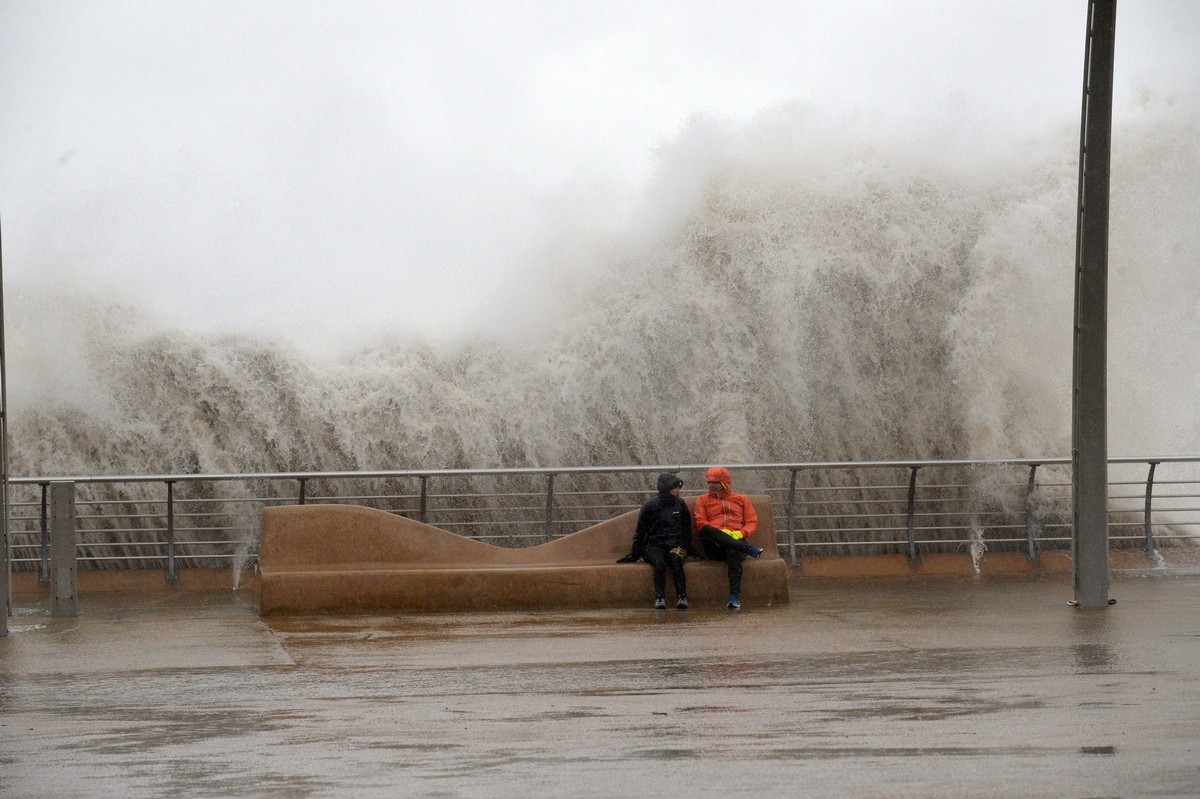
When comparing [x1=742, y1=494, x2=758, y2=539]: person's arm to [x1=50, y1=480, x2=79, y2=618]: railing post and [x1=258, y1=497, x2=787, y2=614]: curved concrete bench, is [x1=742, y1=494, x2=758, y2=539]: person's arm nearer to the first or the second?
[x1=258, y1=497, x2=787, y2=614]: curved concrete bench

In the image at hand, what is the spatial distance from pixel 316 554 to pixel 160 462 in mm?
12209

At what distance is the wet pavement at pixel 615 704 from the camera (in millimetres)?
5520

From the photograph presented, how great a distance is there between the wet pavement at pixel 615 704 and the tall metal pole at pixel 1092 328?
0.51 metres

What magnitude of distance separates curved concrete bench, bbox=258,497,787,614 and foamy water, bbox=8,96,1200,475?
1159 centimetres

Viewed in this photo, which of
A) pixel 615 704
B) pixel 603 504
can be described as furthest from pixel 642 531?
pixel 603 504

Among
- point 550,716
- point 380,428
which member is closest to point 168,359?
point 380,428

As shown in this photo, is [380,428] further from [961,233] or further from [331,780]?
[331,780]

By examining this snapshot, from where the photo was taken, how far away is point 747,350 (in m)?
26.3

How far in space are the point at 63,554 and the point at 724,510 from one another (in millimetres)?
5597

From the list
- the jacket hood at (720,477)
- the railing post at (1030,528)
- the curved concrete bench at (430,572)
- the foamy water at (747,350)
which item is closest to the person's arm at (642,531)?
the curved concrete bench at (430,572)

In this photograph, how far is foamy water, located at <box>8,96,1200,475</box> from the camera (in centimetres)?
2436

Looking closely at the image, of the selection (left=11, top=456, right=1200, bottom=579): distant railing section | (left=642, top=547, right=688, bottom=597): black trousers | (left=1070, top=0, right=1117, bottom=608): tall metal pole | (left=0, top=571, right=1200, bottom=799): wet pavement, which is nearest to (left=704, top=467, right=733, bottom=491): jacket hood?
(left=642, top=547, right=688, bottom=597): black trousers

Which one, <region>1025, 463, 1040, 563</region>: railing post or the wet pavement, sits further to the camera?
<region>1025, 463, 1040, 563</region>: railing post

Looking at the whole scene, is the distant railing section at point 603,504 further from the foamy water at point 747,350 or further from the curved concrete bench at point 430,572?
the curved concrete bench at point 430,572
